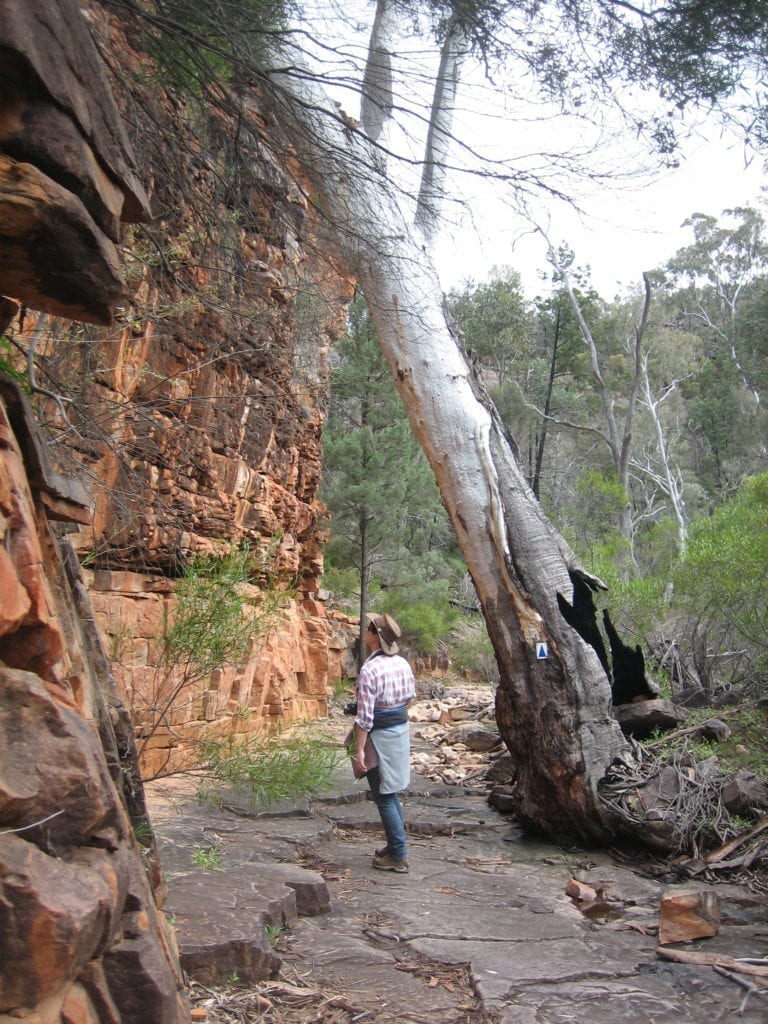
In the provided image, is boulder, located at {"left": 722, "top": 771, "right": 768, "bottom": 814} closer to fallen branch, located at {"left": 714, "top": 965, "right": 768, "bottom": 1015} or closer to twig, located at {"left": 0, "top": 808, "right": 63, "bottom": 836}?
fallen branch, located at {"left": 714, "top": 965, "right": 768, "bottom": 1015}

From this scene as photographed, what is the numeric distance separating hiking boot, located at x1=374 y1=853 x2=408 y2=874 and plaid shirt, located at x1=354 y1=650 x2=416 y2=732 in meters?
0.82

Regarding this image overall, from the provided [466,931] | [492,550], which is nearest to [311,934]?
[466,931]

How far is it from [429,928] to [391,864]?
41.4 inches

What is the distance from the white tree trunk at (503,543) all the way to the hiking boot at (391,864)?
1.45m

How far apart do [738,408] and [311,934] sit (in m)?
31.1

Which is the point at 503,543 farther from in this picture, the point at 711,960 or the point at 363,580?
the point at 363,580

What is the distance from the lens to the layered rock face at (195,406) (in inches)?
167

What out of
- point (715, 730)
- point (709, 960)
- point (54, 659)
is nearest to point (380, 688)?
point (709, 960)

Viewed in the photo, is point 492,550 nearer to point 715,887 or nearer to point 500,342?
point 715,887

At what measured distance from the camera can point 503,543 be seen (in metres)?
6.65

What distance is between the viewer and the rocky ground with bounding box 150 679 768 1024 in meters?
3.31

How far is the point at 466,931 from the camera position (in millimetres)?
4289

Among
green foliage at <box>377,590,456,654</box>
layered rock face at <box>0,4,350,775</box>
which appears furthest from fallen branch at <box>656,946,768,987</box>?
green foliage at <box>377,590,456,654</box>

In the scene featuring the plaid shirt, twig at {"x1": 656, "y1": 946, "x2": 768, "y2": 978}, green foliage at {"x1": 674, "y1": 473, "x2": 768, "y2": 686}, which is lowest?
twig at {"x1": 656, "y1": 946, "x2": 768, "y2": 978}
